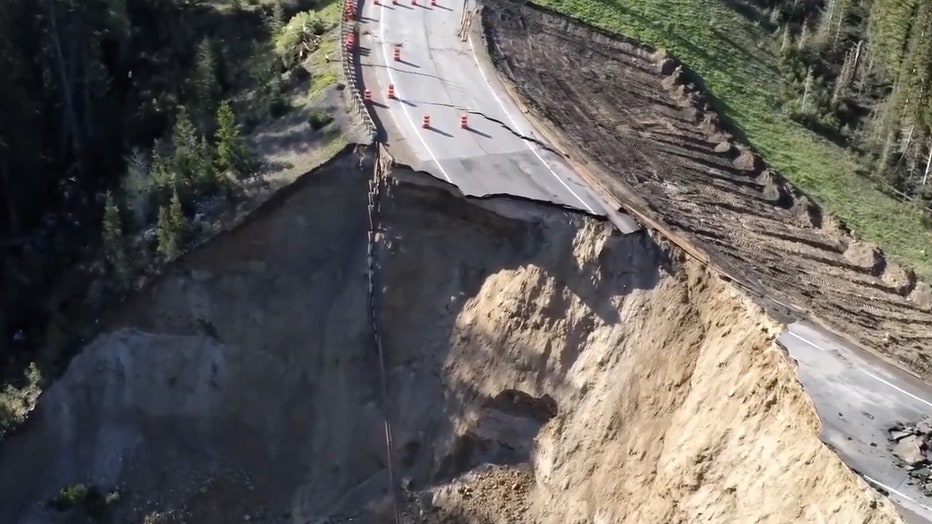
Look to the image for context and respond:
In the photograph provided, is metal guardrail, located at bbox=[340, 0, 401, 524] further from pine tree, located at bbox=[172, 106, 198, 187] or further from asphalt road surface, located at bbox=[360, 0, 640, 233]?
pine tree, located at bbox=[172, 106, 198, 187]

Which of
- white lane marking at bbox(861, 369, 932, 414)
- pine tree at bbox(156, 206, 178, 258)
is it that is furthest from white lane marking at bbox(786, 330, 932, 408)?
pine tree at bbox(156, 206, 178, 258)

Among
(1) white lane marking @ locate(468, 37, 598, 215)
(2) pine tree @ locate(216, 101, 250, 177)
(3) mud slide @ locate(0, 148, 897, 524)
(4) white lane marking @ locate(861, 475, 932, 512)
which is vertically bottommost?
(3) mud slide @ locate(0, 148, 897, 524)

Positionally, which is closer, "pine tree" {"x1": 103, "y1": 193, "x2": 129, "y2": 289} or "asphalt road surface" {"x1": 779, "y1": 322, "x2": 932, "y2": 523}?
"asphalt road surface" {"x1": 779, "y1": 322, "x2": 932, "y2": 523}

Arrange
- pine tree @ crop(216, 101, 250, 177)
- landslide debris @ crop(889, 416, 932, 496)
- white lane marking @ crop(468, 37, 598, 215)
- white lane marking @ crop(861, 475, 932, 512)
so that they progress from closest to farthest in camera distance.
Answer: white lane marking @ crop(861, 475, 932, 512)
landslide debris @ crop(889, 416, 932, 496)
white lane marking @ crop(468, 37, 598, 215)
pine tree @ crop(216, 101, 250, 177)

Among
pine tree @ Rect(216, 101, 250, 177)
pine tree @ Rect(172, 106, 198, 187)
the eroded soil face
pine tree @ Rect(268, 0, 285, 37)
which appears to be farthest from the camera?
pine tree @ Rect(268, 0, 285, 37)

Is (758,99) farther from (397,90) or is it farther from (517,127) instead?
(397,90)

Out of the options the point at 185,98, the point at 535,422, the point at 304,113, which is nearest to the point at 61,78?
the point at 185,98

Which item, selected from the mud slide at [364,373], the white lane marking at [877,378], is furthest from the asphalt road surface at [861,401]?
the mud slide at [364,373]

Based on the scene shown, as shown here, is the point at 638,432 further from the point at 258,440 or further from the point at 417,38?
the point at 417,38
